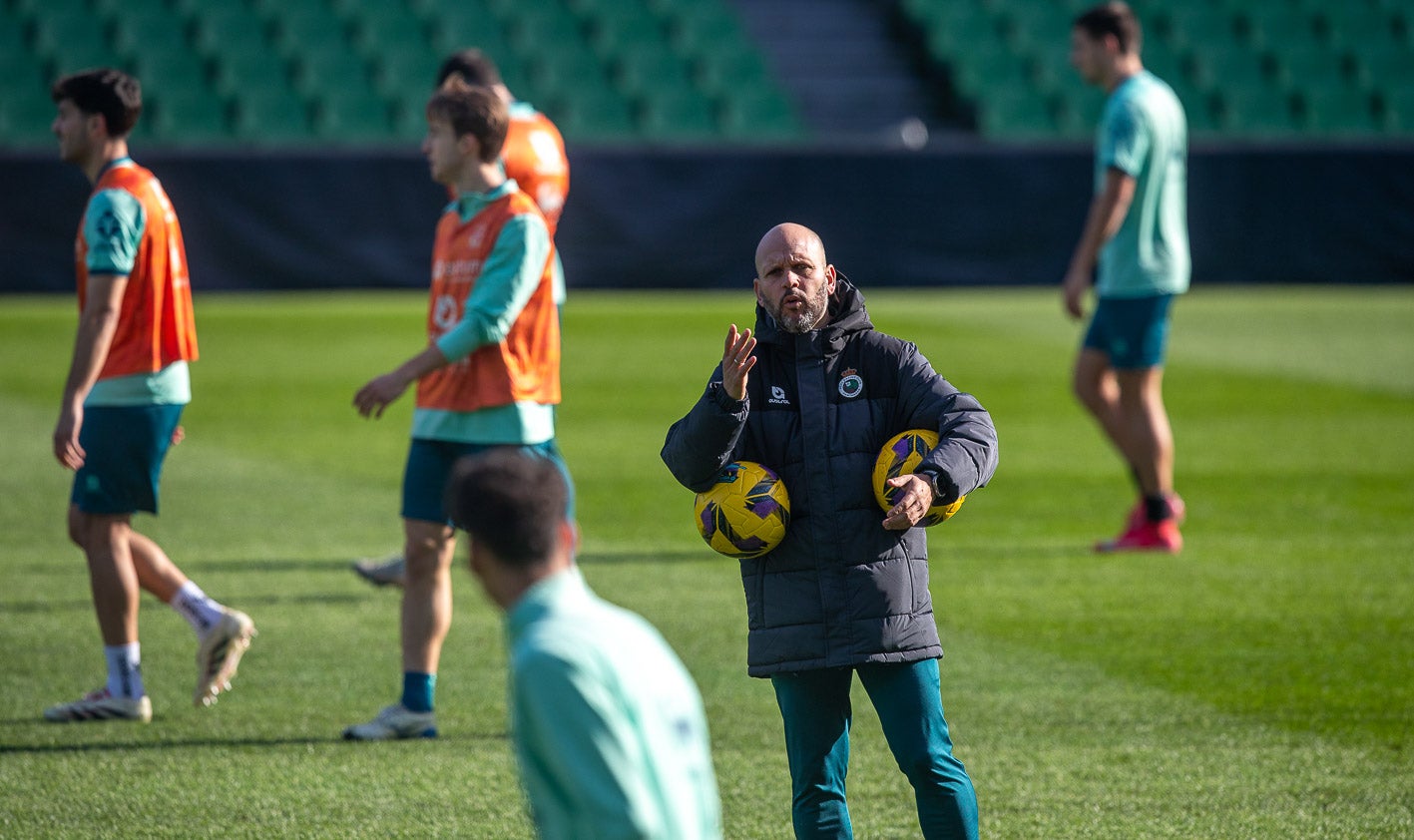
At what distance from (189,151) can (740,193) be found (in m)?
6.94

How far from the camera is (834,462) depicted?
4.18 metres

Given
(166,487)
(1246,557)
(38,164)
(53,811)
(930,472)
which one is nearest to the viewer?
(930,472)

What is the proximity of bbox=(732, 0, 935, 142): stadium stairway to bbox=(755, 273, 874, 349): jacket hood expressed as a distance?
21572 millimetres

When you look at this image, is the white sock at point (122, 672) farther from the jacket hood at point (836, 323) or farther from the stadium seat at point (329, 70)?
the stadium seat at point (329, 70)

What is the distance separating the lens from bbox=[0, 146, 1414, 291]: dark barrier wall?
2148cm

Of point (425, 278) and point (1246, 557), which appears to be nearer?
point (1246, 557)

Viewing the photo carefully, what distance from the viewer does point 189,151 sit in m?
20.9

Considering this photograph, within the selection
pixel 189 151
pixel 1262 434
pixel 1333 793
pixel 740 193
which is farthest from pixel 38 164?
pixel 1333 793

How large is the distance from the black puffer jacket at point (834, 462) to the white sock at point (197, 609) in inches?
101

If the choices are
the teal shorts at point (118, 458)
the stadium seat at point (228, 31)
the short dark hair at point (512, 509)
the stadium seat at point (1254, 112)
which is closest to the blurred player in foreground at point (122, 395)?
the teal shorts at point (118, 458)

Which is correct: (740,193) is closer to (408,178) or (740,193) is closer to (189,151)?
(408,178)

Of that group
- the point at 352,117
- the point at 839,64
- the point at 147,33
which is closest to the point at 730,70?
the point at 839,64

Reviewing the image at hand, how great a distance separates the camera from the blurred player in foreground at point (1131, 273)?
9.00 m

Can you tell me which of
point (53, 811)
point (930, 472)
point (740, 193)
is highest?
point (740, 193)
